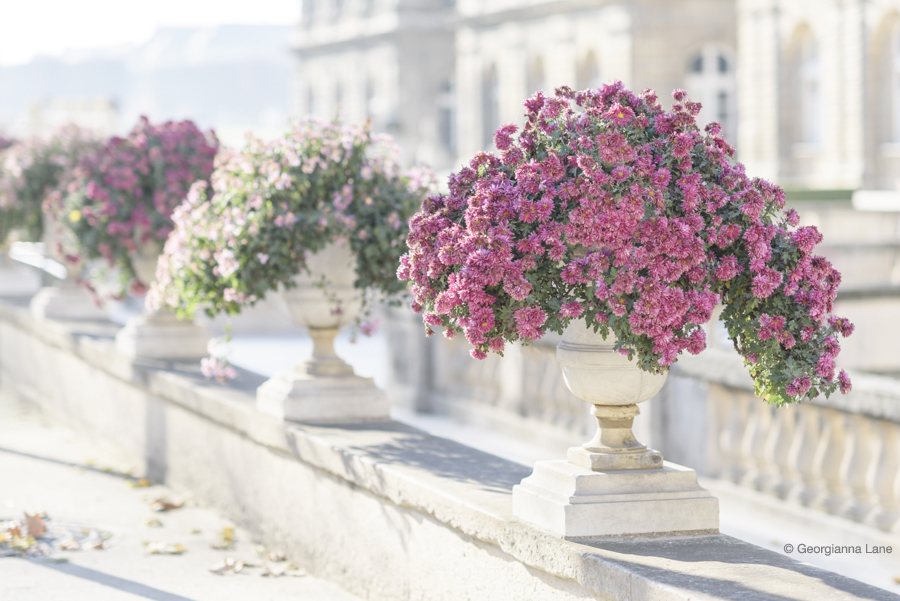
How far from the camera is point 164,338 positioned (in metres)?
7.34

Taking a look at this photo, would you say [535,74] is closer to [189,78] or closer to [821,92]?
[821,92]

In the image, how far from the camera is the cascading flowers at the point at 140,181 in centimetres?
729

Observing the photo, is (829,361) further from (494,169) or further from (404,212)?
(404,212)

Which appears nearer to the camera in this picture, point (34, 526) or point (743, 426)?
point (34, 526)

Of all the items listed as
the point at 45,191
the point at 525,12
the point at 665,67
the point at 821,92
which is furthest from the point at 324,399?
the point at 525,12

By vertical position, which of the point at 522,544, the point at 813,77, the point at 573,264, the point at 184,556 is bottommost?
the point at 184,556

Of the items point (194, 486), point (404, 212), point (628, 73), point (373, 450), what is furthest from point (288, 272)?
point (628, 73)

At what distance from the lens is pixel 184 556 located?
5.22 meters

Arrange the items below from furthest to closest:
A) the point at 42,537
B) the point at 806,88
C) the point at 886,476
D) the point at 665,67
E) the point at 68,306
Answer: the point at 665,67 → the point at 806,88 → the point at 68,306 → the point at 886,476 → the point at 42,537

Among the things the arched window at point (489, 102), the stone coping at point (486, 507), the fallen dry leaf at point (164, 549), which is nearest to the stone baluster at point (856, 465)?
the stone coping at point (486, 507)

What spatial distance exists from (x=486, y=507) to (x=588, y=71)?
3188 centimetres

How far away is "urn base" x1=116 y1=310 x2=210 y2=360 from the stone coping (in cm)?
48

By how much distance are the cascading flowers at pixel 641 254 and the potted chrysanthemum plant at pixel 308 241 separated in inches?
69.4

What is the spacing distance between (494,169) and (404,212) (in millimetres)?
1725
